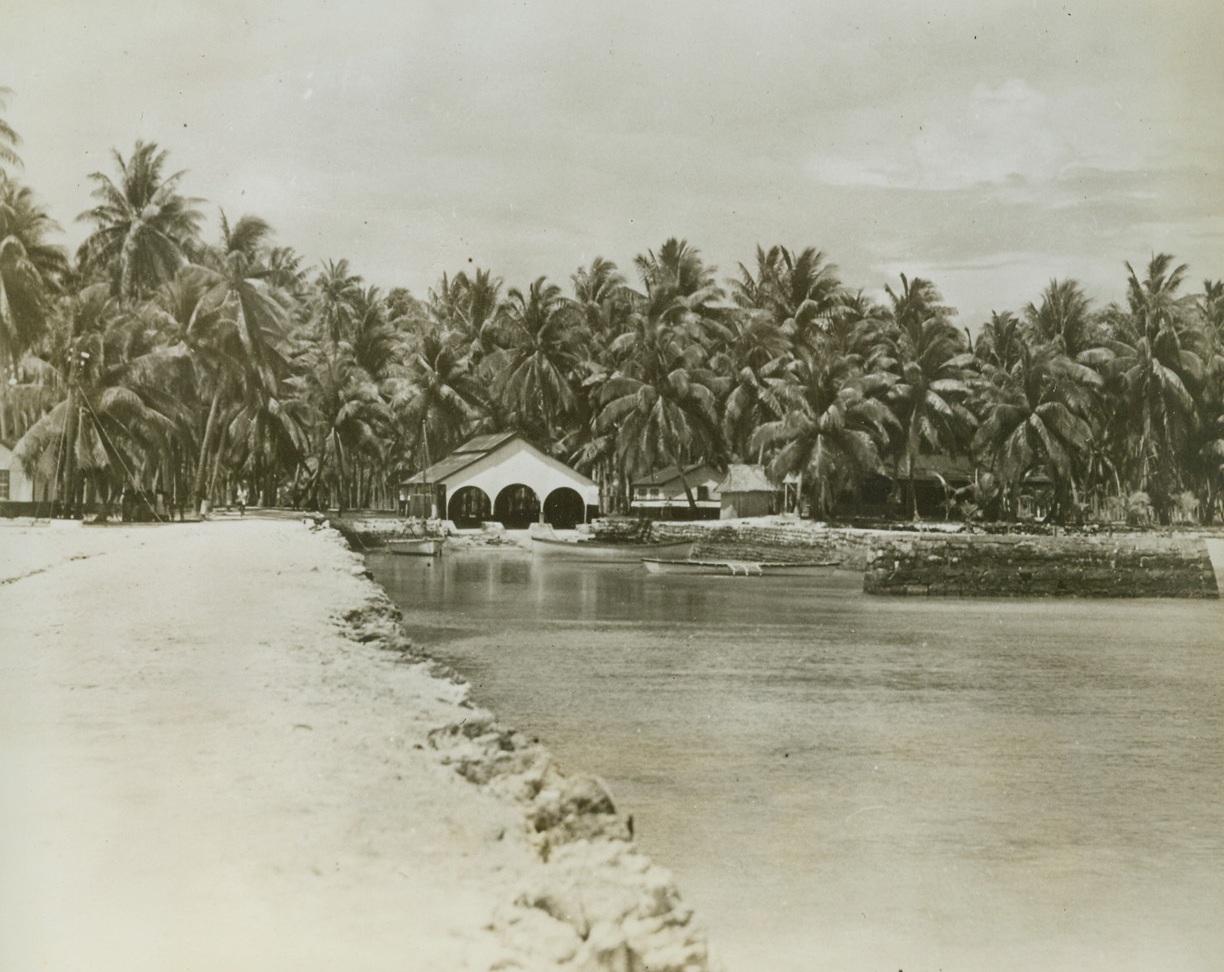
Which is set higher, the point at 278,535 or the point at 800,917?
the point at 278,535

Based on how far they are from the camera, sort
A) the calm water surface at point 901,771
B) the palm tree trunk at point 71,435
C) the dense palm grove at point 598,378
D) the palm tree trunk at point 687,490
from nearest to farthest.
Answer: the calm water surface at point 901,771, the palm tree trunk at point 71,435, the dense palm grove at point 598,378, the palm tree trunk at point 687,490

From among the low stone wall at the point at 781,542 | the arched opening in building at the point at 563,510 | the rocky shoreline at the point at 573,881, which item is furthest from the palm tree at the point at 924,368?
the rocky shoreline at the point at 573,881

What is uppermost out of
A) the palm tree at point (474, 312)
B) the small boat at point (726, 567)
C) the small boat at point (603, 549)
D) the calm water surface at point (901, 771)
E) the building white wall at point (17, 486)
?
the palm tree at point (474, 312)

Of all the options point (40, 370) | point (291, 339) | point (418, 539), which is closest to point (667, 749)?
point (40, 370)

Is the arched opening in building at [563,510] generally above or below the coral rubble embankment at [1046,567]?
above

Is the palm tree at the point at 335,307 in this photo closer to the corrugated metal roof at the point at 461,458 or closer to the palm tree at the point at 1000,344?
the corrugated metal roof at the point at 461,458

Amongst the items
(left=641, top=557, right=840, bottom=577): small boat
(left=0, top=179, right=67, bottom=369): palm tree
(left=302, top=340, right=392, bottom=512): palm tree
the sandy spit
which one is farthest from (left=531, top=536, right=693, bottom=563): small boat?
the sandy spit

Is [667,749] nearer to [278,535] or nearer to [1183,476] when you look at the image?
[278,535]

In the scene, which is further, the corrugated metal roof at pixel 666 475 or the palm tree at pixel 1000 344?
→ the corrugated metal roof at pixel 666 475

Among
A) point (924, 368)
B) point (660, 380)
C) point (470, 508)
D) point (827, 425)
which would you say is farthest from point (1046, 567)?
point (470, 508)
